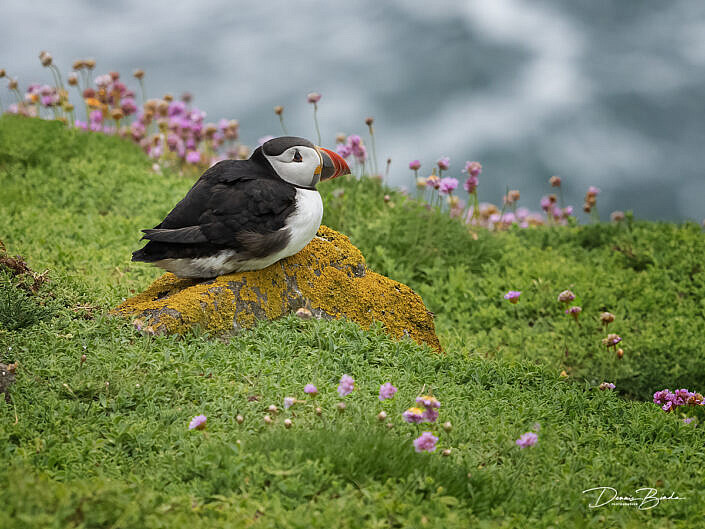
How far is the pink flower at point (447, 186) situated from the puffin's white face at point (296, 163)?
9.04ft

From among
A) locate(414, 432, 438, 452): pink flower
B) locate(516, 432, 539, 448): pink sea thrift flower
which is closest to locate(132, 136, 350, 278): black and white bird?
locate(414, 432, 438, 452): pink flower

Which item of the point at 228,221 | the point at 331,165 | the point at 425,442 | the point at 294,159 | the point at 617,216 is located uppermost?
the point at 294,159

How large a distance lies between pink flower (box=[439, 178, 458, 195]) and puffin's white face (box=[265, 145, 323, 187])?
9.04 feet

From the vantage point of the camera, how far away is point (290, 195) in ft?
17.0

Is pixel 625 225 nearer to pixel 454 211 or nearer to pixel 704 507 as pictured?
pixel 454 211

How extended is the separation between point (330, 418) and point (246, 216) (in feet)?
5.53

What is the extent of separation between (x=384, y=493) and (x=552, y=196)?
8723 millimetres

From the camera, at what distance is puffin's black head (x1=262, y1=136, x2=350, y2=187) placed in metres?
5.33

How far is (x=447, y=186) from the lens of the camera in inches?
310

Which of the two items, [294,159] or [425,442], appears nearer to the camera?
[425,442]
